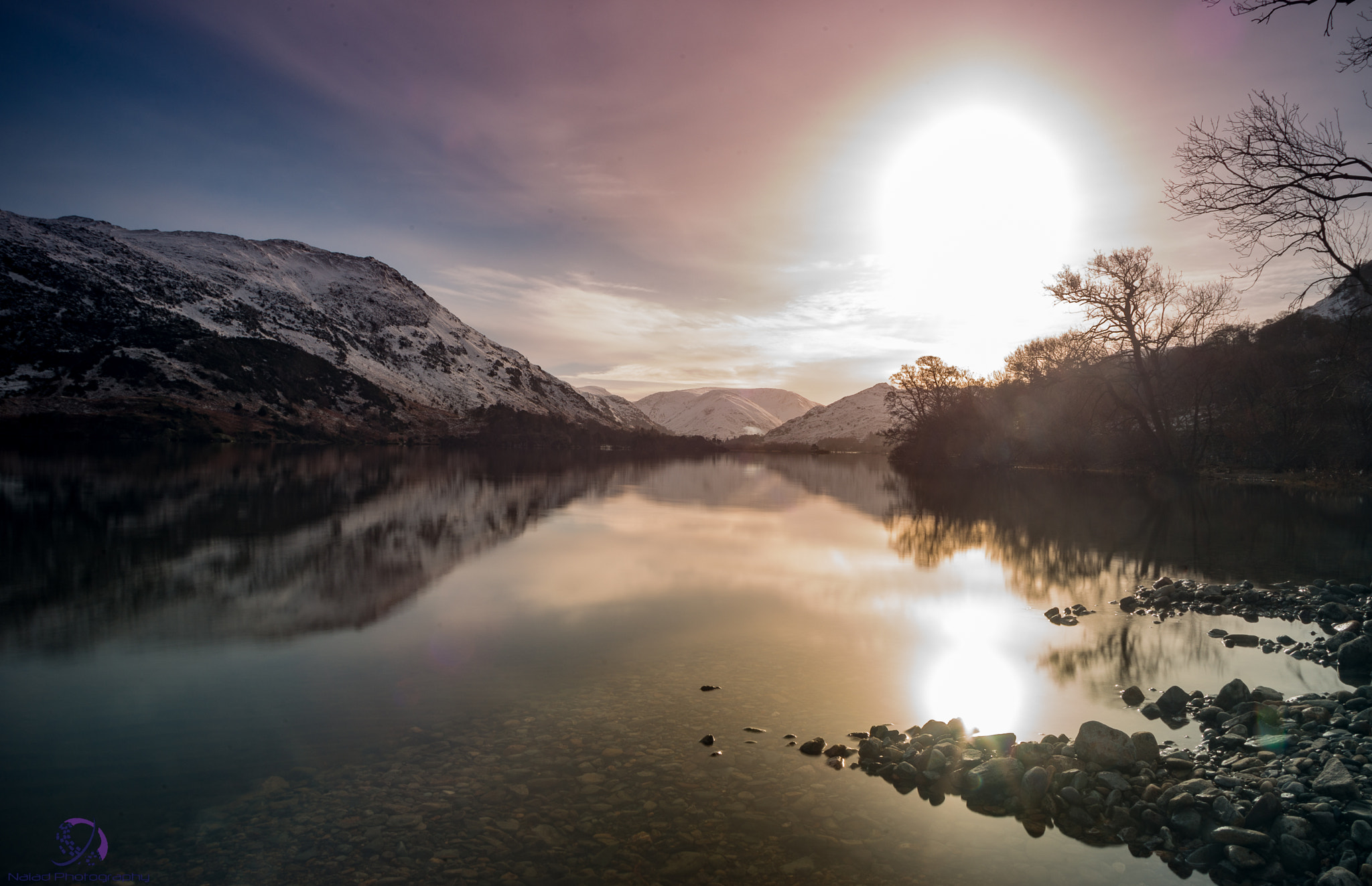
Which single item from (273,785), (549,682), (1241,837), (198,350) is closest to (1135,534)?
(1241,837)

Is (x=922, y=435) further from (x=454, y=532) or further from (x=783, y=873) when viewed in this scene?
(x=783, y=873)

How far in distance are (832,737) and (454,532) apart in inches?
734

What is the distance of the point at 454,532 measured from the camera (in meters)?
23.5

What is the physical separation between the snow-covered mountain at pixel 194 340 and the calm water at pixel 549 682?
103119mm

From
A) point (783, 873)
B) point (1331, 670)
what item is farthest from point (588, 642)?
point (1331, 670)

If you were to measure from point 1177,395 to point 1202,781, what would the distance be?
58.7 metres

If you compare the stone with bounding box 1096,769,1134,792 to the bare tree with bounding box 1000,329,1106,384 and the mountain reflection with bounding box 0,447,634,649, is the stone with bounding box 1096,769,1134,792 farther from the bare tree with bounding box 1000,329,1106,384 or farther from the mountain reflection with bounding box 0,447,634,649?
the bare tree with bounding box 1000,329,1106,384

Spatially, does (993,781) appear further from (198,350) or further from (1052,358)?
(198,350)

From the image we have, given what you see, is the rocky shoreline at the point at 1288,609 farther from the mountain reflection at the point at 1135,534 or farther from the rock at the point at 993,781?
the rock at the point at 993,781

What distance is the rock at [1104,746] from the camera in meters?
6.84

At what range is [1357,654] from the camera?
32.3 ft

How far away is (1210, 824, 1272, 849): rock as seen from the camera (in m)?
5.45

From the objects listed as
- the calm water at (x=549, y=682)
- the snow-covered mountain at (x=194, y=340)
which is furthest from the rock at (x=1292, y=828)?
the snow-covered mountain at (x=194, y=340)

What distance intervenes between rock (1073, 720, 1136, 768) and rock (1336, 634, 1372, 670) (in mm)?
5971
